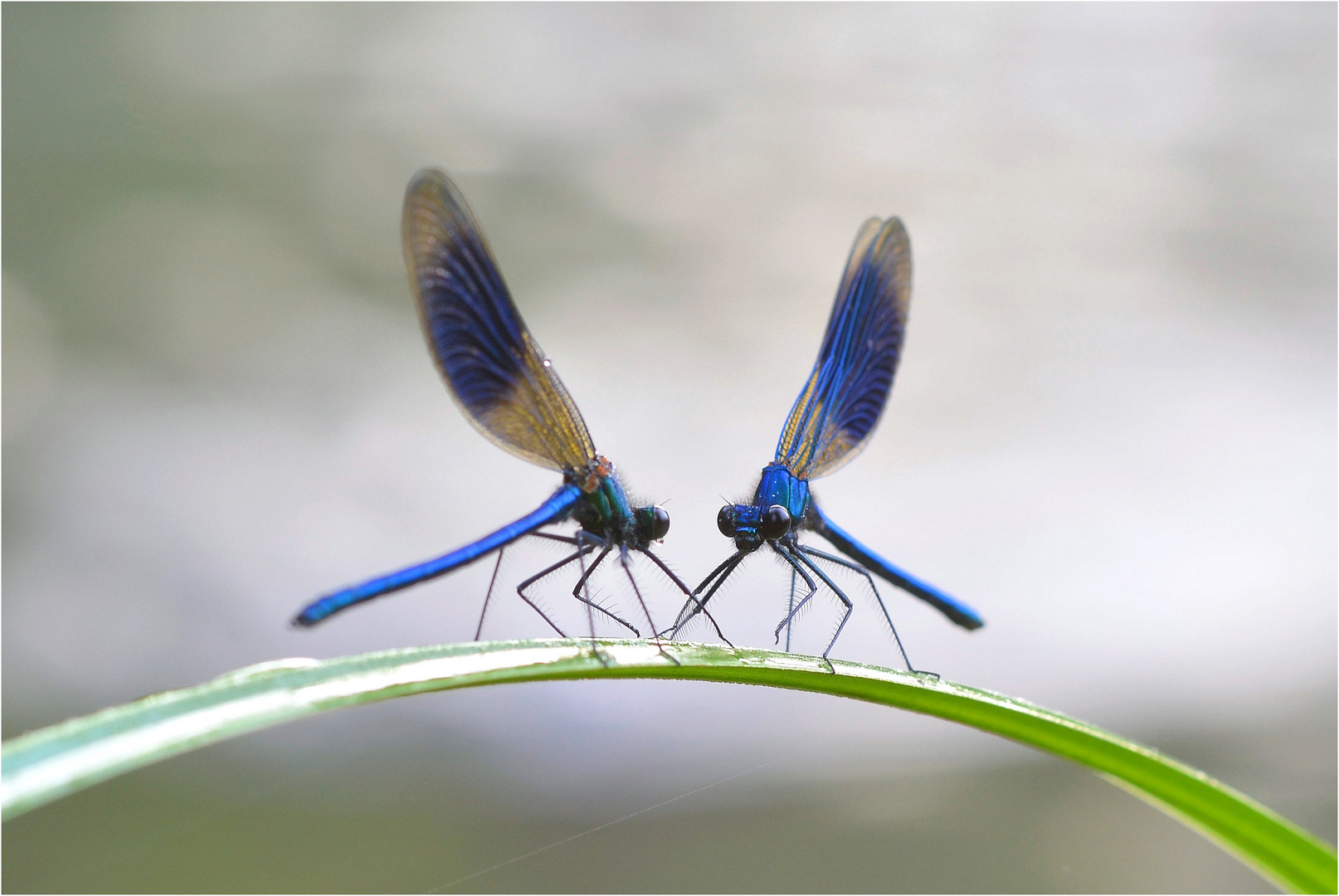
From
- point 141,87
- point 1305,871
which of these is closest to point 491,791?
point 1305,871

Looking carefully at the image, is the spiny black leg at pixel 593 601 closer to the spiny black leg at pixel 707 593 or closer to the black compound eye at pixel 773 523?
the spiny black leg at pixel 707 593

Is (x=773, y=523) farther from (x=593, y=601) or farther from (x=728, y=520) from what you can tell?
(x=593, y=601)

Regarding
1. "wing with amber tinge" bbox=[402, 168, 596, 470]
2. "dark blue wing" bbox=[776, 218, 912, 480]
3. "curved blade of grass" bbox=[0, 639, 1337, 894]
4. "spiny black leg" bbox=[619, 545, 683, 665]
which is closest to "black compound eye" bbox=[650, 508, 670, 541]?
"spiny black leg" bbox=[619, 545, 683, 665]

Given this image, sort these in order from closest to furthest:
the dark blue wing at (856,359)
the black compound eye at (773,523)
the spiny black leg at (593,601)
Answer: the spiny black leg at (593,601) → the black compound eye at (773,523) → the dark blue wing at (856,359)

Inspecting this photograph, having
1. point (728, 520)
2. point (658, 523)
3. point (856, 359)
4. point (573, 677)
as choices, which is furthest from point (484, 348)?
point (573, 677)

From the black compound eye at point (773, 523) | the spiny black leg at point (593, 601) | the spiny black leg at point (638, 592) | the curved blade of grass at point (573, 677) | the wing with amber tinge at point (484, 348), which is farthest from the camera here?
the black compound eye at point (773, 523)

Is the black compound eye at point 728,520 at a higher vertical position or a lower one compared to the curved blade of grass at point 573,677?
higher

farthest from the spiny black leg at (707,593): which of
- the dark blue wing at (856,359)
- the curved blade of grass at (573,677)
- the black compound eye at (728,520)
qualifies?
the curved blade of grass at (573,677)
